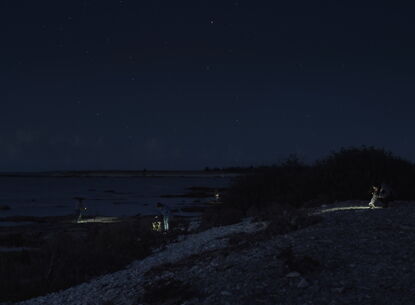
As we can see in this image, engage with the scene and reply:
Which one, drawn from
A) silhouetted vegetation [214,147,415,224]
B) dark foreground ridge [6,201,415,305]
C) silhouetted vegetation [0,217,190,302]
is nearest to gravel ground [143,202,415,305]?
dark foreground ridge [6,201,415,305]

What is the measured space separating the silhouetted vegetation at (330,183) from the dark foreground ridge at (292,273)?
8.89 metres

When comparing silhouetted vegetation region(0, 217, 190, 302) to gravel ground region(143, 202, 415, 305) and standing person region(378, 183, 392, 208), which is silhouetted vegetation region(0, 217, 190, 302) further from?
standing person region(378, 183, 392, 208)

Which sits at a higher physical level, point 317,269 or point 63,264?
point 317,269

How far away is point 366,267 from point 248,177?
24.1 meters

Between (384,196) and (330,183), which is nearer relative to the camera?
(384,196)

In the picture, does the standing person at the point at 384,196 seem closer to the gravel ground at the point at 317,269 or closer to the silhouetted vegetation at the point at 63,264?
the gravel ground at the point at 317,269

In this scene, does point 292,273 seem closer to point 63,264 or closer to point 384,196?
point 63,264

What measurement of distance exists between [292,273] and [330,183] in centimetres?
1847

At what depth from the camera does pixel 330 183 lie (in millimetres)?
29766

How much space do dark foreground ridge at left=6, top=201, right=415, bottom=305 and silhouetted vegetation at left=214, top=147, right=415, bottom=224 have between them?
889cm

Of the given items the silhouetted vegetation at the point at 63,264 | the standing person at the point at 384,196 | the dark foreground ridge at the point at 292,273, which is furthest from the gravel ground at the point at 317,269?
the standing person at the point at 384,196

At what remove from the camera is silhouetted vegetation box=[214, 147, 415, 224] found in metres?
27.6

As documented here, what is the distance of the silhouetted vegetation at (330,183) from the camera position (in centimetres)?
2762

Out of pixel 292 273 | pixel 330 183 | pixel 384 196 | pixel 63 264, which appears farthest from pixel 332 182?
pixel 292 273
